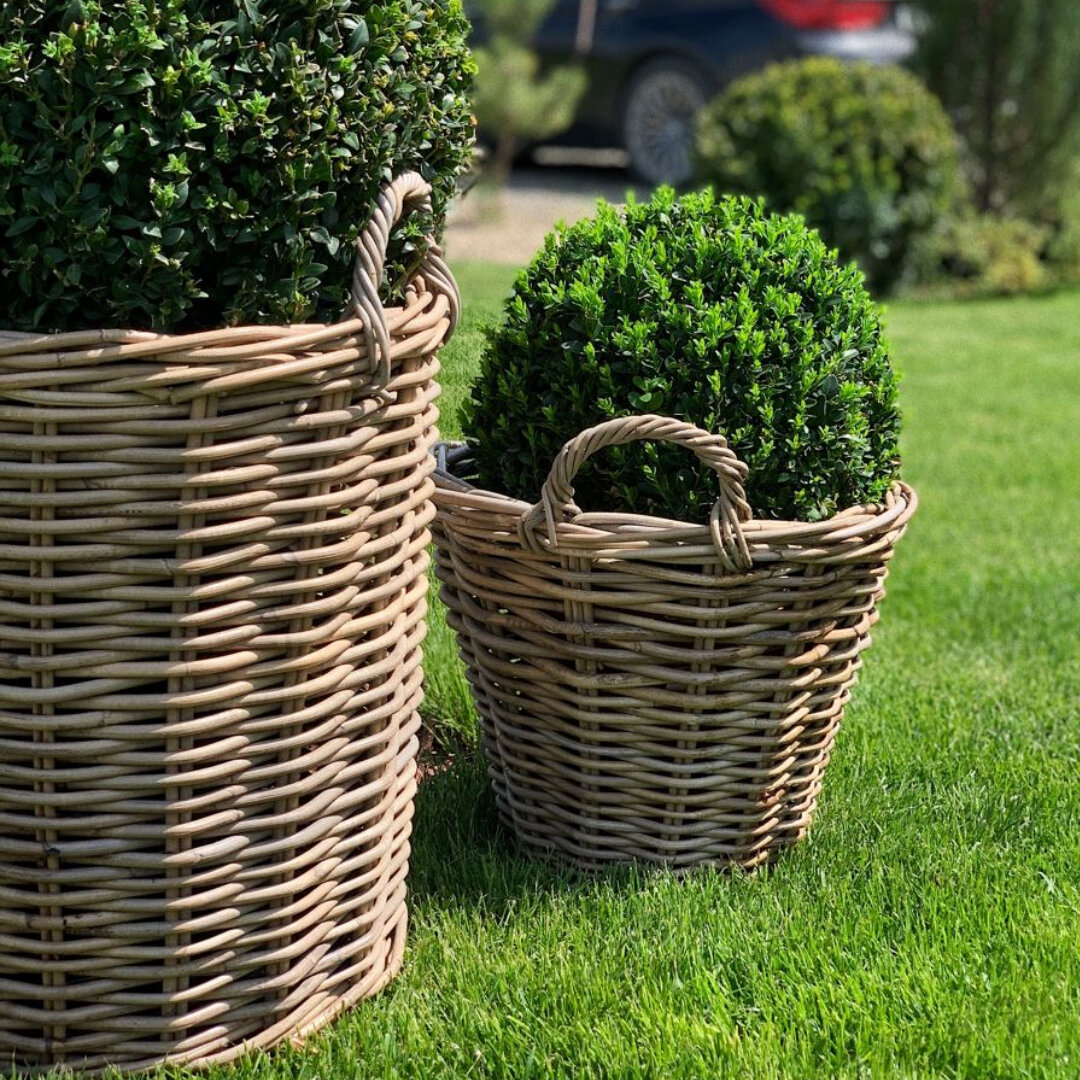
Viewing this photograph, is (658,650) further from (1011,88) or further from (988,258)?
(1011,88)

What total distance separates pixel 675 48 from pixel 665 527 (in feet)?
30.0

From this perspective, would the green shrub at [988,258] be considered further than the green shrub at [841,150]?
Yes

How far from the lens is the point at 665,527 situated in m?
2.29

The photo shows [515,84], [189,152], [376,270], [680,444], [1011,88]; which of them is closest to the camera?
[189,152]

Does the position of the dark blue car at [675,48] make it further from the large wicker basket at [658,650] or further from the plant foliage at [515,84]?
the large wicker basket at [658,650]

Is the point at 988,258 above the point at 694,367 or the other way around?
the other way around

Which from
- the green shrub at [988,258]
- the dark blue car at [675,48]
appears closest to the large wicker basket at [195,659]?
the green shrub at [988,258]

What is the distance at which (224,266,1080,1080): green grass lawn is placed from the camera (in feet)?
6.88

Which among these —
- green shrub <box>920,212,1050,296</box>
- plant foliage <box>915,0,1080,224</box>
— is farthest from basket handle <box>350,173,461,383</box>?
plant foliage <box>915,0,1080,224</box>

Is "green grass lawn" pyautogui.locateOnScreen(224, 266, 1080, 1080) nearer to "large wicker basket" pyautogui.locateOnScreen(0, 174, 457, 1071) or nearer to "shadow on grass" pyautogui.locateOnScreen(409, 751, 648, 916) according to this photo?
"shadow on grass" pyautogui.locateOnScreen(409, 751, 648, 916)

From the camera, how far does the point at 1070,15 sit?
28.7 feet

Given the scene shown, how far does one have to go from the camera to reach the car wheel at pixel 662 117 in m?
10.8

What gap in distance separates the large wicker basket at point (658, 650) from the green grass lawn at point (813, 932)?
11cm

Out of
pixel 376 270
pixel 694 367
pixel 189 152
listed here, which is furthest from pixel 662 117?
pixel 189 152
